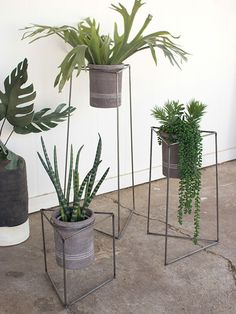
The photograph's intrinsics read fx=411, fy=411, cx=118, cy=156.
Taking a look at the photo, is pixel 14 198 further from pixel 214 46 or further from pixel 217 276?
pixel 214 46

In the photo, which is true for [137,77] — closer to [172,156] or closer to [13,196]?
[172,156]

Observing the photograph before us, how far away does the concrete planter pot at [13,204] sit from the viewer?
7.69ft

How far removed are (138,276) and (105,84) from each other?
43.2 inches

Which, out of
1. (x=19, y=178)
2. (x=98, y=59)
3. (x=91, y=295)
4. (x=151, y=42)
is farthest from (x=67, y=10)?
(x=91, y=295)

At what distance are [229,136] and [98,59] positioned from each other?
2.01m

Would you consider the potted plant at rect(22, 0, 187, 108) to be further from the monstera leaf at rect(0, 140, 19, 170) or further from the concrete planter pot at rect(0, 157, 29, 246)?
the concrete planter pot at rect(0, 157, 29, 246)

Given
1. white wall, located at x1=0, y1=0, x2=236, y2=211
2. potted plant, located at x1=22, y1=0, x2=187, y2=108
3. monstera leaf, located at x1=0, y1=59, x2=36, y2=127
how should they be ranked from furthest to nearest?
1. white wall, located at x1=0, y1=0, x2=236, y2=211
2. potted plant, located at x1=22, y1=0, x2=187, y2=108
3. monstera leaf, located at x1=0, y1=59, x2=36, y2=127

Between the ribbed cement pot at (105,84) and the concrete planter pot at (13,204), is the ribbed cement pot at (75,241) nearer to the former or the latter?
the concrete planter pot at (13,204)

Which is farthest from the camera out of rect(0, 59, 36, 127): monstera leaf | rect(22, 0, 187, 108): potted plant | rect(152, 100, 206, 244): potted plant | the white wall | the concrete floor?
the white wall

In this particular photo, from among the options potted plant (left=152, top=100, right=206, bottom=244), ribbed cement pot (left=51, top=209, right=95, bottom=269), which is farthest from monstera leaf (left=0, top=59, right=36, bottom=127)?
potted plant (left=152, top=100, right=206, bottom=244)

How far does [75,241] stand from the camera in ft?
6.61

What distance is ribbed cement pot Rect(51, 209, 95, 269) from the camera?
199cm

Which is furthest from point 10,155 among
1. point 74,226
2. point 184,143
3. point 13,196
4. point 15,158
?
point 184,143

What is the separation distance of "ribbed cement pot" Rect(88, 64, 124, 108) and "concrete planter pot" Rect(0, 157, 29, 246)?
1.94 feet
